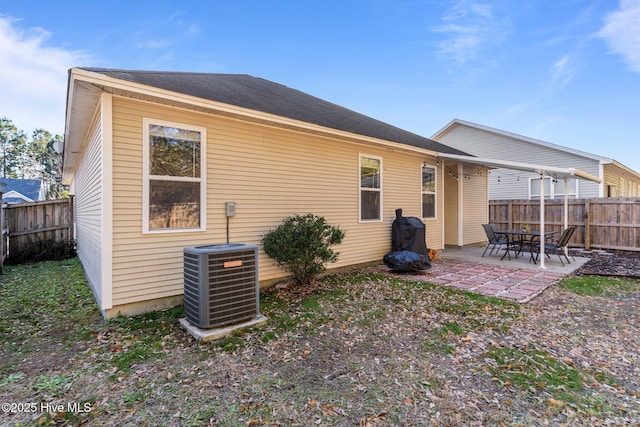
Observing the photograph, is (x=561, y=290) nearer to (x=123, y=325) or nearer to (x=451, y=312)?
(x=451, y=312)

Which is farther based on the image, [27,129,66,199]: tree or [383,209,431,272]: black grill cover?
[27,129,66,199]: tree

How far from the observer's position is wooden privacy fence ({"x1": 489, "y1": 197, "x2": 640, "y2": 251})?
9.55m

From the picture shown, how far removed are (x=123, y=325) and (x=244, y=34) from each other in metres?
10.5

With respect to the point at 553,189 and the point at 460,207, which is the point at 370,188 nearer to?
the point at 460,207

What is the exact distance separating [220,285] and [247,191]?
2.01 meters

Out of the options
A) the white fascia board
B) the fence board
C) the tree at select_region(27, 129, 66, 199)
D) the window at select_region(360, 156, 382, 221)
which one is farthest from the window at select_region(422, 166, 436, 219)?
the tree at select_region(27, 129, 66, 199)

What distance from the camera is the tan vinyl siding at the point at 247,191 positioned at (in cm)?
392

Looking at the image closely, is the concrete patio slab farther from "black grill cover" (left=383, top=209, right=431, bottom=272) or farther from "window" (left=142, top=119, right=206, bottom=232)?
"window" (left=142, top=119, right=206, bottom=232)

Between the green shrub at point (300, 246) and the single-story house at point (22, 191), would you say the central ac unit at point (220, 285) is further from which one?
the single-story house at point (22, 191)

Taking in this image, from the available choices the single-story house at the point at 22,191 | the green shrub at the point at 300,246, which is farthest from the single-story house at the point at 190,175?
the single-story house at the point at 22,191

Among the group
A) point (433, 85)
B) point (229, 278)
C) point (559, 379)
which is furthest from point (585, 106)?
point (229, 278)

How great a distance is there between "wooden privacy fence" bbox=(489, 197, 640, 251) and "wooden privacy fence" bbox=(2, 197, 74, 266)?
50.1 feet

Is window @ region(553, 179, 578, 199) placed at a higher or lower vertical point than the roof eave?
lower

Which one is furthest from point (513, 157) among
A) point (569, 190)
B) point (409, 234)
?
point (409, 234)
